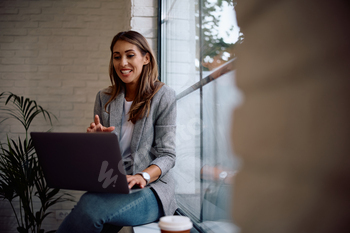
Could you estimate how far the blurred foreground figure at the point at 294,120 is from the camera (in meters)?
0.21

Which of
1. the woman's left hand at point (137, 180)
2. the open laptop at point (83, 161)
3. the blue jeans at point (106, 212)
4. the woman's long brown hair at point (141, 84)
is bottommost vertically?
the blue jeans at point (106, 212)

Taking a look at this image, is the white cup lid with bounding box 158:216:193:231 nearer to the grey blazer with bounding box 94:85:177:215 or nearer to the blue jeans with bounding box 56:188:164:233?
the blue jeans with bounding box 56:188:164:233

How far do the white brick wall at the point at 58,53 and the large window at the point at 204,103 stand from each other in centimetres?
145

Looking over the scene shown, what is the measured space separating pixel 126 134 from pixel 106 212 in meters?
0.51

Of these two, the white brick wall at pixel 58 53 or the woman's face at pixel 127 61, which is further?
the white brick wall at pixel 58 53

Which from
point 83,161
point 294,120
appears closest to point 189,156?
point 83,161

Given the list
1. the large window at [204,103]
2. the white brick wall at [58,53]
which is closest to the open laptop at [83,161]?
the large window at [204,103]

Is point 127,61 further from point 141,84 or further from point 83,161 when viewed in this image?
point 83,161

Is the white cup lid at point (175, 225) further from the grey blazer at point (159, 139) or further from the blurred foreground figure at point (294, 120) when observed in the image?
the grey blazer at point (159, 139)

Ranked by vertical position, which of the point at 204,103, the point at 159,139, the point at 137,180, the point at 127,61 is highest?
the point at 127,61

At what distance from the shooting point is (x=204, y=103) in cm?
125

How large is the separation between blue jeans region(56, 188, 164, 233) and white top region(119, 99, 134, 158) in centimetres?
33

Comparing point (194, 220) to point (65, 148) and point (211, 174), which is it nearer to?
point (211, 174)

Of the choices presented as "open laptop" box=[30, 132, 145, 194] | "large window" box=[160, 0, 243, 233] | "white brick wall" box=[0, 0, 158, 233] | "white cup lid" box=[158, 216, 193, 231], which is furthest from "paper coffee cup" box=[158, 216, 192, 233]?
"white brick wall" box=[0, 0, 158, 233]
